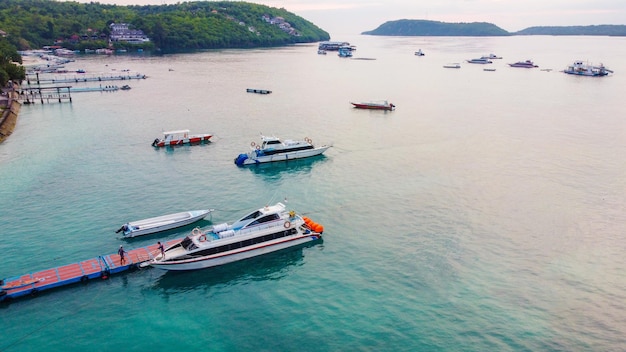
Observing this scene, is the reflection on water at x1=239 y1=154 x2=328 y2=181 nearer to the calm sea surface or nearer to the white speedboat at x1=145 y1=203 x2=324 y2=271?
the calm sea surface

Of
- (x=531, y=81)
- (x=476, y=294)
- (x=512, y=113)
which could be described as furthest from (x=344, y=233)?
(x=531, y=81)

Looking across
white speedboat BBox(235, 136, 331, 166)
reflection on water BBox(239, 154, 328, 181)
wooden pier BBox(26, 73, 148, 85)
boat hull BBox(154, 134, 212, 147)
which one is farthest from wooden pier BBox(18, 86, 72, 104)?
reflection on water BBox(239, 154, 328, 181)

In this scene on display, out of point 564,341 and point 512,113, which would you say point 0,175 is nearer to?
point 564,341

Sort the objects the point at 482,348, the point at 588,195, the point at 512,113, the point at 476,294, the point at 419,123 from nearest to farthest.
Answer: the point at 482,348 < the point at 476,294 < the point at 588,195 < the point at 419,123 < the point at 512,113

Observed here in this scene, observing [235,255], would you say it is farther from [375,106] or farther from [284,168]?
[375,106]

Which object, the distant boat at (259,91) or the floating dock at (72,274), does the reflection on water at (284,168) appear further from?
the distant boat at (259,91)

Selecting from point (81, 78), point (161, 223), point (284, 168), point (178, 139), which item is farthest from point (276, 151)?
point (81, 78)
